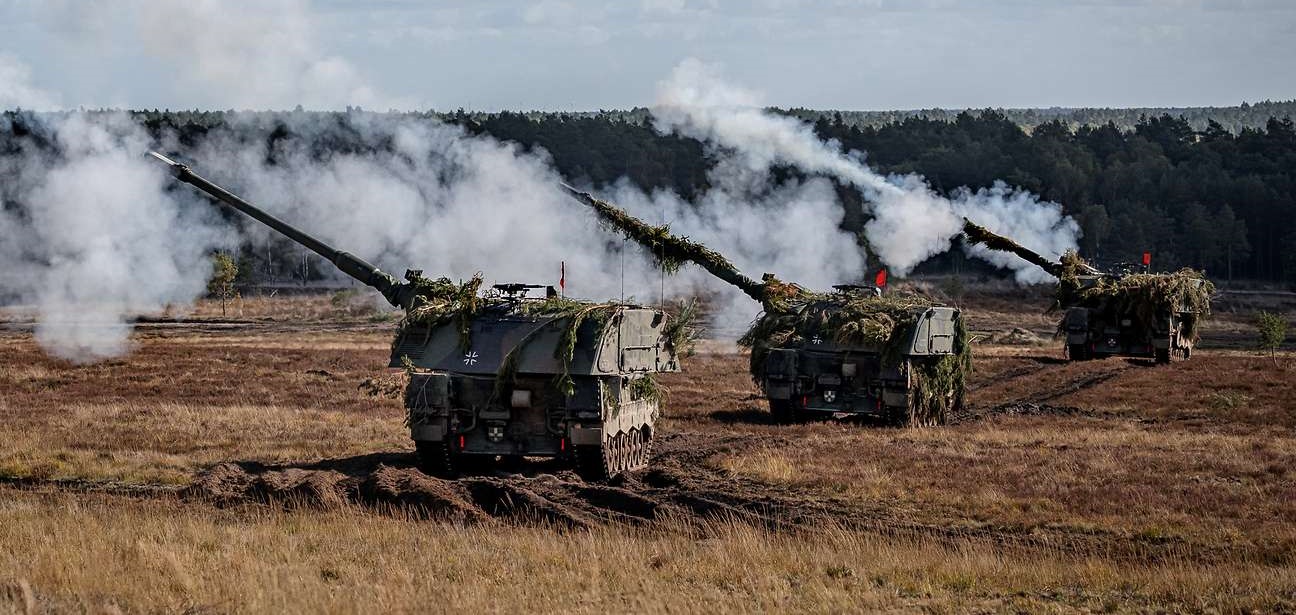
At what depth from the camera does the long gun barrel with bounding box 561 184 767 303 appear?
88.1ft

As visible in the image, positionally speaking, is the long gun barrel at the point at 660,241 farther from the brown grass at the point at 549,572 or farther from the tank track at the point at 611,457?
the brown grass at the point at 549,572

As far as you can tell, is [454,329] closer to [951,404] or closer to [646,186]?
[951,404]

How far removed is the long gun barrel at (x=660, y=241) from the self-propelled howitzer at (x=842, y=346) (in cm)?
2

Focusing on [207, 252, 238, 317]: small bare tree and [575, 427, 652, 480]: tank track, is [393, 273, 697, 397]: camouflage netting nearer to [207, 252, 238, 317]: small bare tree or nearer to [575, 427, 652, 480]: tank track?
[575, 427, 652, 480]: tank track

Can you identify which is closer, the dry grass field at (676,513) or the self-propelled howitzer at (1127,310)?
the dry grass field at (676,513)

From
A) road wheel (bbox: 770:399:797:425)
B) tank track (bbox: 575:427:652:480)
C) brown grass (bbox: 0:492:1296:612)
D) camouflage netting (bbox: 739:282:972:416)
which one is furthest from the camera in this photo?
road wheel (bbox: 770:399:797:425)

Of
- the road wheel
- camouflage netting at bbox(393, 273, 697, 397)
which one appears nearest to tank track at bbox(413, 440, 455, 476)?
camouflage netting at bbox(393, 273, 697, 397)

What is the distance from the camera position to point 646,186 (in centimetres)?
7456

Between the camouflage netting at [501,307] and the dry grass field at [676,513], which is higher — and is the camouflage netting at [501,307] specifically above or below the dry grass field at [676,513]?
above

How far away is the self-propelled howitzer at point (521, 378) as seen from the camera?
20.7 meters

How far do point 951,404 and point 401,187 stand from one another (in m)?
15.0

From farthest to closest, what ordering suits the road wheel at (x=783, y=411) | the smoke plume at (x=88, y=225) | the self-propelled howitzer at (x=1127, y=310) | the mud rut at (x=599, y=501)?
the self-propelled howitzer at (x=1127, y=310)
the smoke plume at (x=88, y=225)
the road wheel at (x=783, y=411)
the mud rut at (x=599, y=501)

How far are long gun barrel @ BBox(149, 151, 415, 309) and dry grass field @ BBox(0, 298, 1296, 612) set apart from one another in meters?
2.47

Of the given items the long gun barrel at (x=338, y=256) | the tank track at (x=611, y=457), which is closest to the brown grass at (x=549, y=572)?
the tank track at (x=611, y=457)
